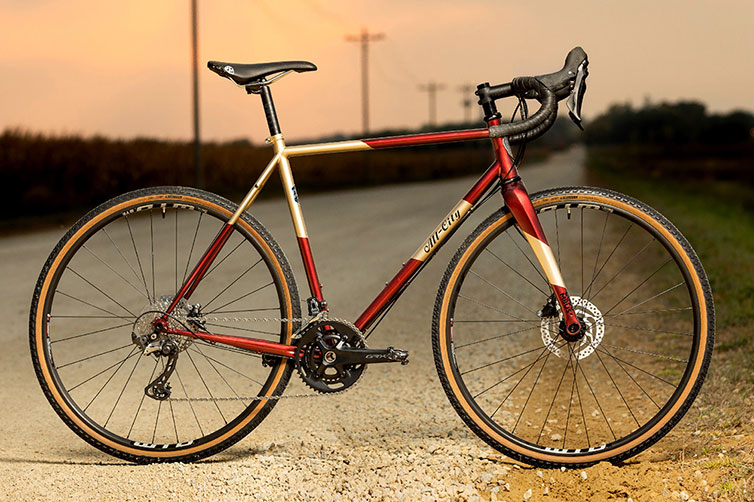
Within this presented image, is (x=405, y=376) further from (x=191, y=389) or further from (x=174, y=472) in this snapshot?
(x=174, y=472)

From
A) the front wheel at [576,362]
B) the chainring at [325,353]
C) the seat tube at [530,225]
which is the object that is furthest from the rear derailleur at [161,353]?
the seat tube at [530,225]

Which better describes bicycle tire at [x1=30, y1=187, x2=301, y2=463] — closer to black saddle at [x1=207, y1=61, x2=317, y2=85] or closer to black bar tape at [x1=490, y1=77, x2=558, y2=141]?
black saddle at [x1=207, y1=61, x2=317, y2=85]

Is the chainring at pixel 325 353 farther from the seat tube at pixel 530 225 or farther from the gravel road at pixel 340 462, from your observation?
the seat tube at pixel 530 225

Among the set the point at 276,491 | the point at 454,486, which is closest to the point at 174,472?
Result: the point at 276,491

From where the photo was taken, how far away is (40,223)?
16172 millimetres

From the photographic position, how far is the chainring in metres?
3.46

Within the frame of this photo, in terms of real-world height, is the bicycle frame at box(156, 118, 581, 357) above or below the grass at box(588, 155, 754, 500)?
above

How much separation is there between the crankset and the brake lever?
4.15 ft

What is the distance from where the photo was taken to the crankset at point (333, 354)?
136 inches

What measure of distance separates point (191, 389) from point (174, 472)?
1419 mm

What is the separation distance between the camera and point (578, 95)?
3.42 meters

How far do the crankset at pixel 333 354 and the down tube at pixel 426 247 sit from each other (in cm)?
10

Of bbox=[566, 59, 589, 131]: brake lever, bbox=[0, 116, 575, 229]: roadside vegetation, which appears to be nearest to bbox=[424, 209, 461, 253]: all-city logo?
bbox=[566, 59, 589, 131]: brake lever

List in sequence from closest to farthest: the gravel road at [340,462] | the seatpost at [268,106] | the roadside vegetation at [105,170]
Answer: the gravel road at [340,462], the seatpost at [268,106], the roadside vegetation at [105,170]
